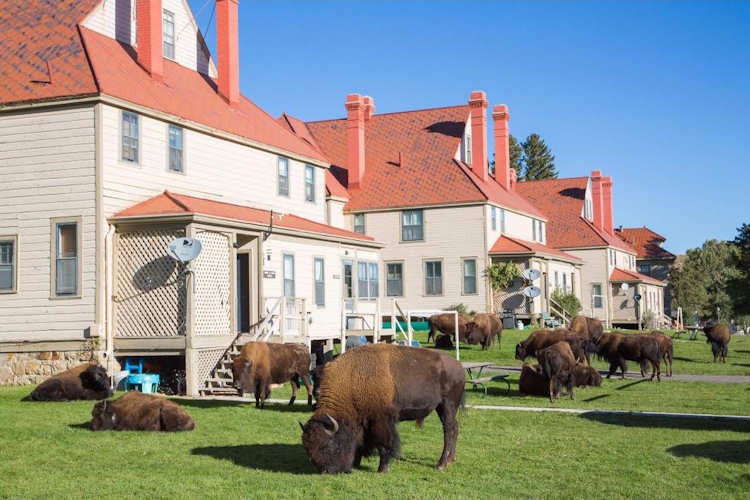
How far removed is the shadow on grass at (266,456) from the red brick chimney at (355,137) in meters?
34.6

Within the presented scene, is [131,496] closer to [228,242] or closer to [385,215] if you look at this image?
[228,242]

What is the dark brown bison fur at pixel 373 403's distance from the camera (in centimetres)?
1083

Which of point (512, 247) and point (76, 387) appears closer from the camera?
point (76, 387)

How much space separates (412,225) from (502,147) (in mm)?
9589

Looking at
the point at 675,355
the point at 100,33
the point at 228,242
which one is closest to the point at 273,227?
the point at 228,242

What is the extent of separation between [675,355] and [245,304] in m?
18.8

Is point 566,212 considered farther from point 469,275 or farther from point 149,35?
point 149,35

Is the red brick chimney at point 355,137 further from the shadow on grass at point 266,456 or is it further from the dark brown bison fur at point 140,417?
the shadow on grass at point 266,456

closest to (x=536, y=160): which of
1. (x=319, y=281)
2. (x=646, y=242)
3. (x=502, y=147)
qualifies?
(x=646, y=242)

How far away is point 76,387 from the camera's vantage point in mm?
19641

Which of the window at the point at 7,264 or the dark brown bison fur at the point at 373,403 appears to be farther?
the window at the point at 7,264

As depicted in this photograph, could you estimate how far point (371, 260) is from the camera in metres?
34.2

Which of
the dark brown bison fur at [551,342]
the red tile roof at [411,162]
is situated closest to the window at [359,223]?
the red tile roof at [411,162]

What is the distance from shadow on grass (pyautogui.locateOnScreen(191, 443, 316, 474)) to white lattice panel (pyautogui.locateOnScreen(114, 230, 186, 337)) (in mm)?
10138
